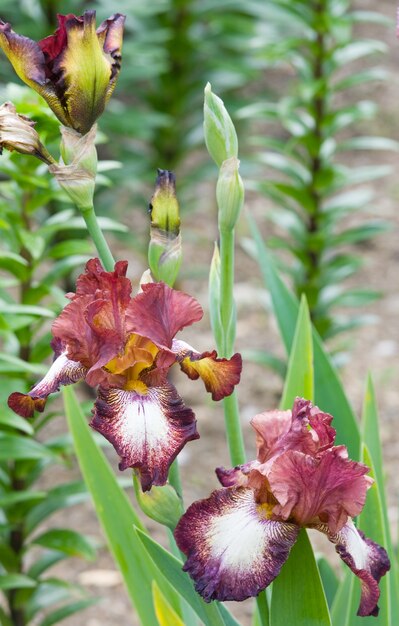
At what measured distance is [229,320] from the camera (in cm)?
79

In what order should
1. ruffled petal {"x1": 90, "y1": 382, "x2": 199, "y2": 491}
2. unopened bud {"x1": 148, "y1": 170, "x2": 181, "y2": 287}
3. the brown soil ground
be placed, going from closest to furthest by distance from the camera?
ruffled petal {"x1": 90, "y1": 382, "x2": 199, "y2": 491}, unopened bud {"x1": 148, "y1": 170, "x2": 181, "y2": 287}, the brown soil ground

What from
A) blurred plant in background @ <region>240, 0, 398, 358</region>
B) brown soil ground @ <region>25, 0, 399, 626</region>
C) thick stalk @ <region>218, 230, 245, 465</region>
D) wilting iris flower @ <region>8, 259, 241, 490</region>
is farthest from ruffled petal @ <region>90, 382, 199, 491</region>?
blurred plant in background @ <region>240, 0, 398, 358</region>

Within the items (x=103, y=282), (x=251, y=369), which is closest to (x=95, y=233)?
(x=103, y=282)

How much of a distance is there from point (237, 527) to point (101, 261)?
227mm

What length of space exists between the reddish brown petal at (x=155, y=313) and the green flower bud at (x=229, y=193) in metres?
0.11

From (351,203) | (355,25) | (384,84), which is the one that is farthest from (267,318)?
(355,25)

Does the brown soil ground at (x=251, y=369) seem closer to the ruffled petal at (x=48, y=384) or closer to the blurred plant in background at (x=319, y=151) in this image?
the blurred plant in background at (x=319, y=151)

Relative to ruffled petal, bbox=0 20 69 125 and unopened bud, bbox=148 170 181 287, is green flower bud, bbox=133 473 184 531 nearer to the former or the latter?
unopened bud, bbox=148 170 181 287

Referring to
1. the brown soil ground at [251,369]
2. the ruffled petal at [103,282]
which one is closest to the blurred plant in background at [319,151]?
the brown soil ground at [251,369]

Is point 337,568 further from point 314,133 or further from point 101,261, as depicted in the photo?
point 101,261

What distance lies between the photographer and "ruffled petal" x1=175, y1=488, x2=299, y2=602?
641 millimetres

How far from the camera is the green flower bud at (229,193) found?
0.76 metres

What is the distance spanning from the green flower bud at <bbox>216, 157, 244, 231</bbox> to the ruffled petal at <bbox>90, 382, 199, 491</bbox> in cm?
16

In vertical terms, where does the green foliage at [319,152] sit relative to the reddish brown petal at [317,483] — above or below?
above
